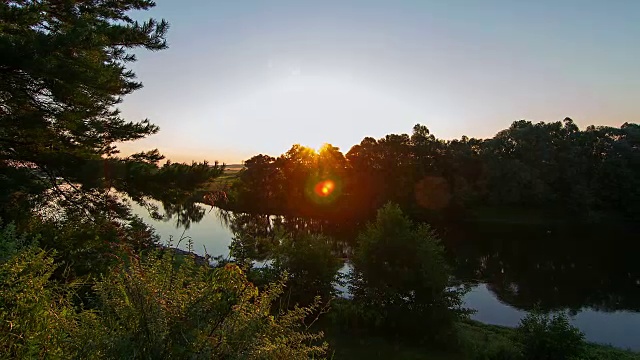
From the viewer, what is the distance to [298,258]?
1661 centimetres

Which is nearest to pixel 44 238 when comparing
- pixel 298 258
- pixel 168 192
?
pixel 168 192

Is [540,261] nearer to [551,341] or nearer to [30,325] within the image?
[551,341]

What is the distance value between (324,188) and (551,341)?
45319 mm

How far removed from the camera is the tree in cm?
846

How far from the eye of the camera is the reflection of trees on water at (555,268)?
23.9m

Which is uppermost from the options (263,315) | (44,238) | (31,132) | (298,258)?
(31,132)

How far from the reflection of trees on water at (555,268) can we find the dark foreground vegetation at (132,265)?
744 centimetres

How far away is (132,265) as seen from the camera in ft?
9.18

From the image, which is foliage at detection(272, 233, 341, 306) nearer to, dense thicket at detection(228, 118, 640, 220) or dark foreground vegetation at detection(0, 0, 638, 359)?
dark foreground vegetation at detection(0, 0, 638, 359)

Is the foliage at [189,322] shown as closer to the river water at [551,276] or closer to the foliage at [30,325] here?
the foliage at [30,325]

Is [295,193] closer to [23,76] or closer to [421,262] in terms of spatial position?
[421,262]

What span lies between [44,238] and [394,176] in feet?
153

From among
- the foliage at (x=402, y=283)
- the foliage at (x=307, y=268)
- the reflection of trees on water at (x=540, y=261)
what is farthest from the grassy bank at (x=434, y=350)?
the reflection of trees on water at (x=540, y=261)

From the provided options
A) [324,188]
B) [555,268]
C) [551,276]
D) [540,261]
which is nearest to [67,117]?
[551,276]
